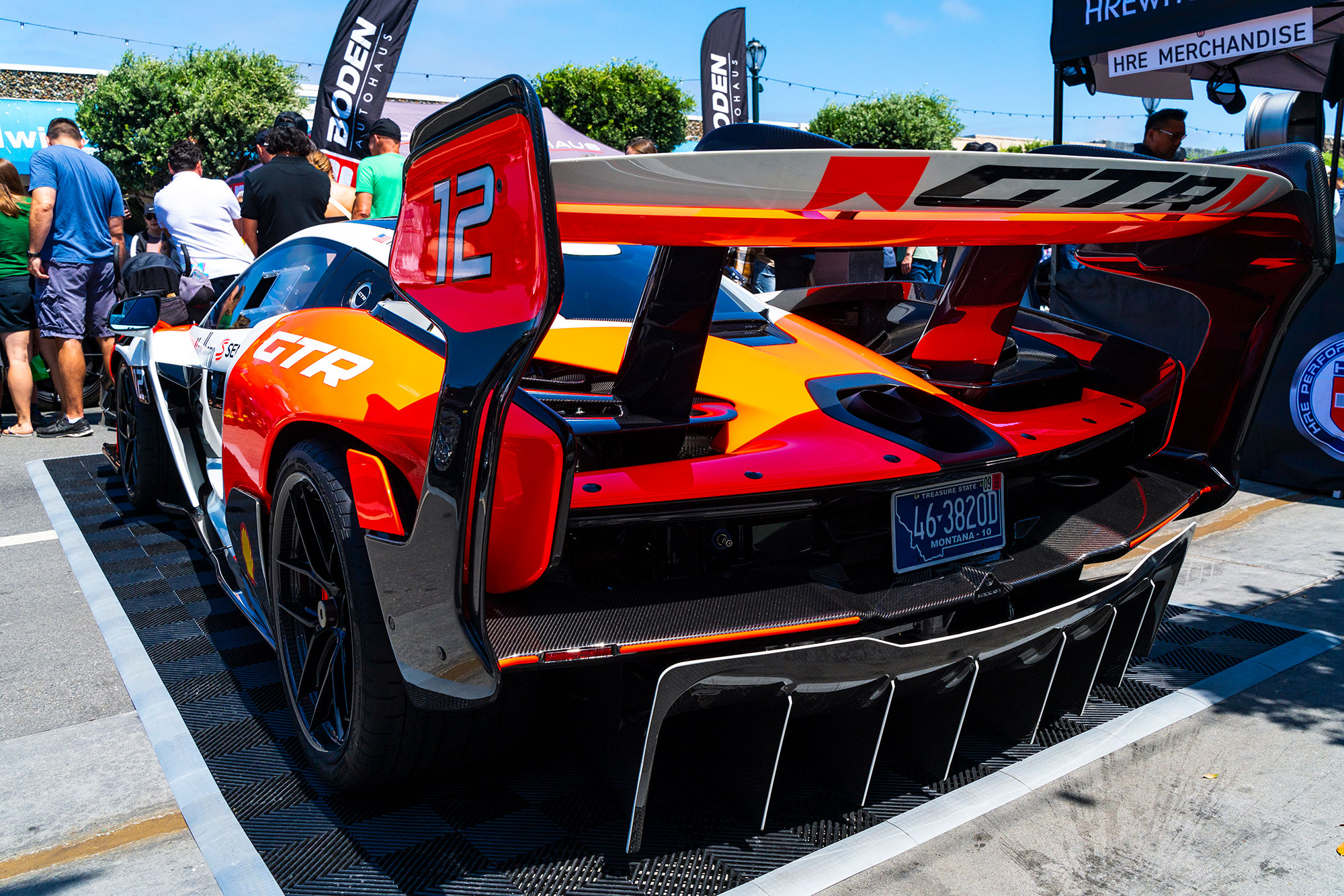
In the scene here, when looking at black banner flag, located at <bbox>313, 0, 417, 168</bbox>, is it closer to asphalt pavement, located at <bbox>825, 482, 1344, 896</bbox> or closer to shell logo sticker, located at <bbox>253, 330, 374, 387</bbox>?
shell logo sticker, located at <bbox>253, 330, 374, 387</bbox>

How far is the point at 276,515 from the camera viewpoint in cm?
223

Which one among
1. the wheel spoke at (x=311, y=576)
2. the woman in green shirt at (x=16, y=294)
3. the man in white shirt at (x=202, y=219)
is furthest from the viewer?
the woman in green shirt at (x=16, y=294)

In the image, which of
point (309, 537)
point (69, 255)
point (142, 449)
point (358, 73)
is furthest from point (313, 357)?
point (358, 73)

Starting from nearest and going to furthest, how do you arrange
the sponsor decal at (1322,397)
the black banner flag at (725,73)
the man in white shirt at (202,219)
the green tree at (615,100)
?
the sponsor decal at (1322,397) < the man in white shirt at (202,219) < the black banner flag at (725,73) < the green tree at (615,100)

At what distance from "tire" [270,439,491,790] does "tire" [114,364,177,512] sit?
2.10 meters

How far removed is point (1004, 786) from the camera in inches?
87.7

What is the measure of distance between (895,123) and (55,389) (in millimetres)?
32675

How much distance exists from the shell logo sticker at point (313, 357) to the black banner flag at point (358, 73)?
26.8ft

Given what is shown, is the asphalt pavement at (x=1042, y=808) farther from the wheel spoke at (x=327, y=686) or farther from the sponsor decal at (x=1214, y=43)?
the sponsor decal at (x=1214, y=43)

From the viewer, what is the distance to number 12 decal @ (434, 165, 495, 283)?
1.50 metres

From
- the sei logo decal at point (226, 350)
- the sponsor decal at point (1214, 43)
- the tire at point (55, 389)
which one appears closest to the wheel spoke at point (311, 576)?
the sei logo decal at point (226, 350)

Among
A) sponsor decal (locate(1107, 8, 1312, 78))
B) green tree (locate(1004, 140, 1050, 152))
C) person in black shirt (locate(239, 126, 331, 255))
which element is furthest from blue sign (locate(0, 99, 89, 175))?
sponsor decal (locate(1107, 8, 1312, 78))

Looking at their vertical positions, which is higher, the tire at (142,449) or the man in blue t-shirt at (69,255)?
the man in blue t-shirt at (69,255)

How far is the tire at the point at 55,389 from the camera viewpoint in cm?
739
